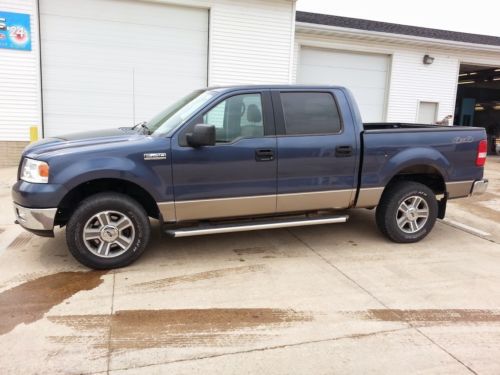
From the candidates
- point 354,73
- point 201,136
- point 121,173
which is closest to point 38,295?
point 121,173

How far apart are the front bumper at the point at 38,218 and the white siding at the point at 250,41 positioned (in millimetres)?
8720

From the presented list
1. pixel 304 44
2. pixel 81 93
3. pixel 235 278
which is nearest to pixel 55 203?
pixel 235 278

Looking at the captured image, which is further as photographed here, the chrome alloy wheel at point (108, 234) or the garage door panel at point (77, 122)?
the garage door panel at point (77, 122)

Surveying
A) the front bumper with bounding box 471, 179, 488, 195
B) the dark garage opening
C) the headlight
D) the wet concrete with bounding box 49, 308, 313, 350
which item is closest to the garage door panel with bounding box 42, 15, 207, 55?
the headlight

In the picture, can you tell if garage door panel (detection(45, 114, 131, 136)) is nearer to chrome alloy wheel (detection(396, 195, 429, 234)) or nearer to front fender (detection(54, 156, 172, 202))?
front fender (detection(54, 156, 172, 202))

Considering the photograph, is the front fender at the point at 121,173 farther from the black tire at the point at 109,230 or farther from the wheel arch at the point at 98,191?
the black tire at the point at 109,230

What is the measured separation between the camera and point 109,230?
4.49m

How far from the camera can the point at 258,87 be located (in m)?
5.01

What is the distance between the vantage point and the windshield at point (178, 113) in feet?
15.6

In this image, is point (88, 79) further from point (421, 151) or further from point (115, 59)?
point (421, 151)

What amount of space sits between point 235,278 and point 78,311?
1.52 meters

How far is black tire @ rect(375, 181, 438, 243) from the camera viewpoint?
18.3ft

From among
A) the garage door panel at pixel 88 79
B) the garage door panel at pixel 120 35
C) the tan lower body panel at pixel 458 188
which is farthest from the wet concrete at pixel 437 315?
the garage door panel at pixel 120 35

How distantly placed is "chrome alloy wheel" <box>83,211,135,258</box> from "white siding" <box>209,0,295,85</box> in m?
8.50
